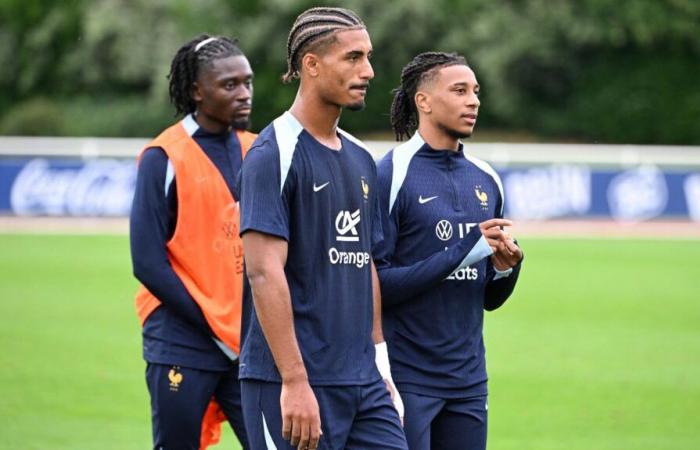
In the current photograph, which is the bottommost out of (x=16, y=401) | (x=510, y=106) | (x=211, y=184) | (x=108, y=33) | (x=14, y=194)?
(x=16, y=401)

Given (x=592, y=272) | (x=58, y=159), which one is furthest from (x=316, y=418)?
(x=58, y=159)

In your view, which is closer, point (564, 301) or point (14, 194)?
point (564, 301)

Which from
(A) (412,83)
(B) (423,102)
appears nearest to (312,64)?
(B) (423,102)

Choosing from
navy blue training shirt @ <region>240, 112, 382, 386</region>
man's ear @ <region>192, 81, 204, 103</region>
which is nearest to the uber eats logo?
navy blue training shirt @ <region>240, 112, 382, 386</region>

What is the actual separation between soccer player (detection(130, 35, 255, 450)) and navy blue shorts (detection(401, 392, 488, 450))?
951 mm

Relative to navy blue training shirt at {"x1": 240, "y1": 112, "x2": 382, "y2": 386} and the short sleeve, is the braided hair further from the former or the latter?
the short sleeve

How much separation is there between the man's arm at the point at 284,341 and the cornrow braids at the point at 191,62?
6.81 ft

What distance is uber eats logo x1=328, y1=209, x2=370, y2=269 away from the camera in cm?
498

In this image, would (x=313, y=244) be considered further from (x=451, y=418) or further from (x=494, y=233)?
(x=451, y=418)

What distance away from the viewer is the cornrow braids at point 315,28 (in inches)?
198

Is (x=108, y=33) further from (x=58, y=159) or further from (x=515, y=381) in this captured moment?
(x=515, y=381)

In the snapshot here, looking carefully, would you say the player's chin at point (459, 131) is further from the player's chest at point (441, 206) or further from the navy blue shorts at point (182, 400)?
the navy blue shorts at point (182, 400)

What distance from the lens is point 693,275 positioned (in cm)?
1886

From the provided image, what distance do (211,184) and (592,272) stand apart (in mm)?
13624
